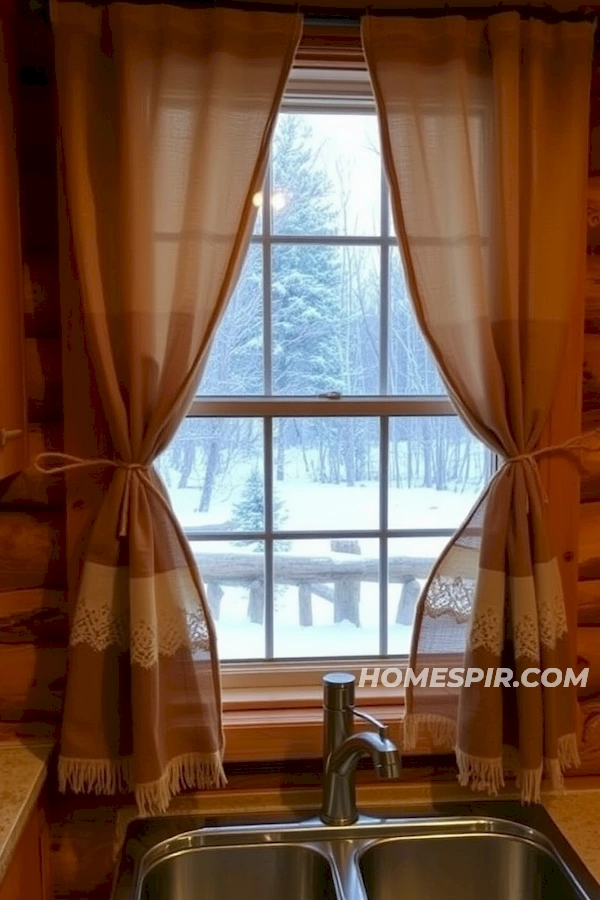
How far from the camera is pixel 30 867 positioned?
133 centimetres

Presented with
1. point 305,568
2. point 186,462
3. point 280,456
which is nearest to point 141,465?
point 186,462

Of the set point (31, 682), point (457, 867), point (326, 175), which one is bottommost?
point (457, 867)

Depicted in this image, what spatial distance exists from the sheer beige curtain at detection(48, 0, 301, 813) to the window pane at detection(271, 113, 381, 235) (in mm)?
186

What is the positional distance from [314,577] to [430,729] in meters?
0.38

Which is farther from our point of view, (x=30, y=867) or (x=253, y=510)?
(x=253, y=510)

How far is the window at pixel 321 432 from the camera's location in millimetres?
1588

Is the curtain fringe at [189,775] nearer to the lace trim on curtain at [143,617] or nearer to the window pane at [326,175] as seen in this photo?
the lace trim on curtain at [143,617]

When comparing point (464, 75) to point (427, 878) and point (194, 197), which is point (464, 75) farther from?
point (427, 878)

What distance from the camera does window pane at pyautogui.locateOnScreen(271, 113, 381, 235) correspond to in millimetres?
1581

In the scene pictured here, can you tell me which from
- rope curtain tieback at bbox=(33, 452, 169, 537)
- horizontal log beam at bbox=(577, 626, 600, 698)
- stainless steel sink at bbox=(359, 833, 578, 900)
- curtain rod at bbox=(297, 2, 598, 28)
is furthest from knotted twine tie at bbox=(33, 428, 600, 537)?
curtain rod at bbox=(297, 2, 598, 28)

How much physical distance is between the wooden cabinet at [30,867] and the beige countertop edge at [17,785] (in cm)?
4

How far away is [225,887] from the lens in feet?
4.57

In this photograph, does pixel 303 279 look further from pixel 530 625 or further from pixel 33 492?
pixel 530 625

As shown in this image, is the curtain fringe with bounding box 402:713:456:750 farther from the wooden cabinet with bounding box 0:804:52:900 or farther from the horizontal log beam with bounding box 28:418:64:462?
the horizontal log beam with bounding box 28:418:64:462
